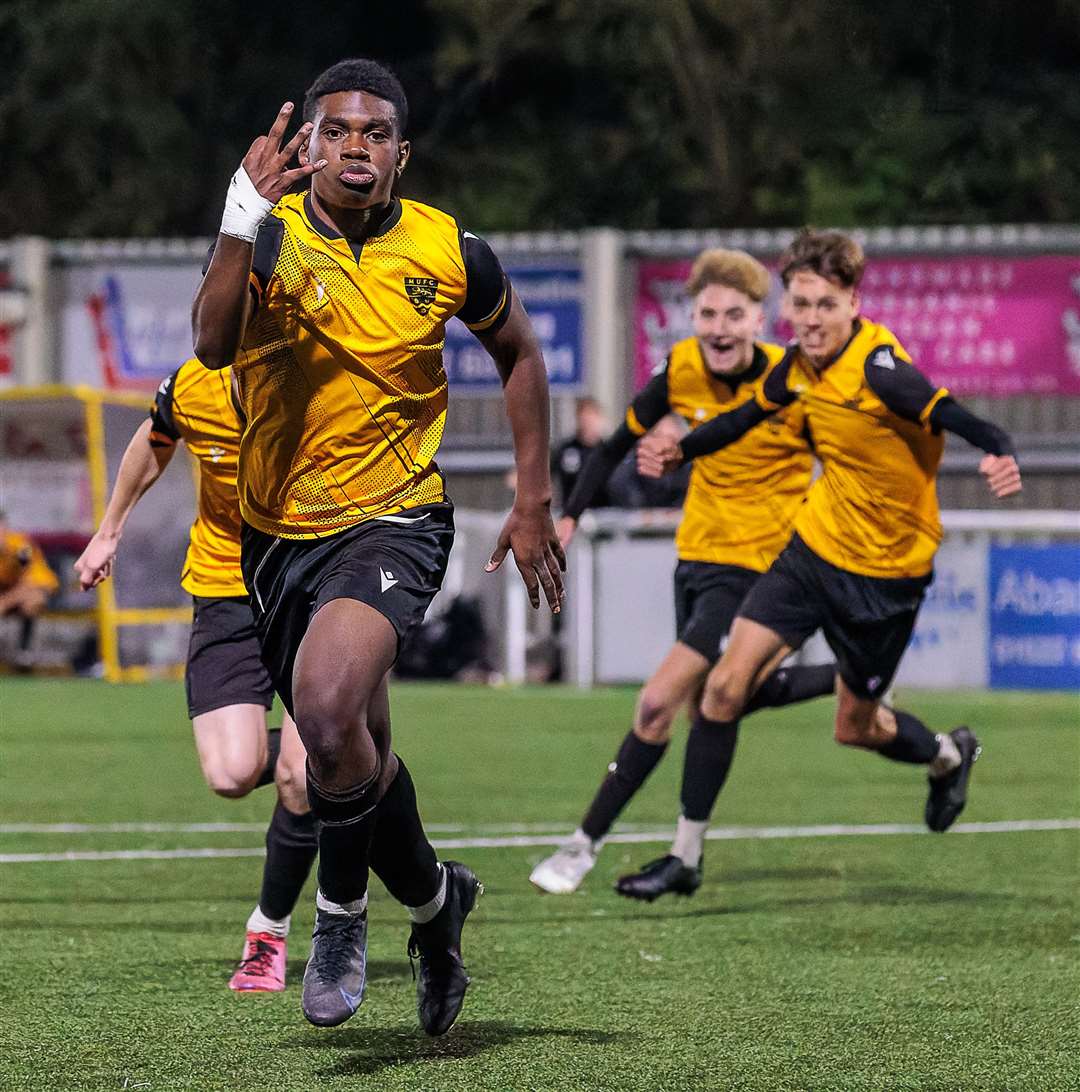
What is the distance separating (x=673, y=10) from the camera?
29.1 m

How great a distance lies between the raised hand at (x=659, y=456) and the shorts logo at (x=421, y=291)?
9.04ft

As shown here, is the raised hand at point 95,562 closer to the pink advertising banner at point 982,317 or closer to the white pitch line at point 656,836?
the white pitch line at point 656,836

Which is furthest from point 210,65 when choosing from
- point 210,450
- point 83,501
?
point 210,450

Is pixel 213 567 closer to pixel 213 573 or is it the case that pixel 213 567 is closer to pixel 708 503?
pixel 213 573

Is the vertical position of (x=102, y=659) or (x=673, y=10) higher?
(x=673, y=10)

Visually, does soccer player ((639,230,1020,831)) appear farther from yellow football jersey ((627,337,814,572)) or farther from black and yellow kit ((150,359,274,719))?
black and yellow kit ((150,359,274,719))

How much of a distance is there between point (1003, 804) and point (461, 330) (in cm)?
1193

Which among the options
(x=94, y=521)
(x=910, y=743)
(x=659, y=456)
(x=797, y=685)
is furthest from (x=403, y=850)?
(x=94, y=521)

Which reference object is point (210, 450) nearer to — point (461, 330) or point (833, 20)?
point (461, 330)

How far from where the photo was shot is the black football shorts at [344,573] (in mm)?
5105

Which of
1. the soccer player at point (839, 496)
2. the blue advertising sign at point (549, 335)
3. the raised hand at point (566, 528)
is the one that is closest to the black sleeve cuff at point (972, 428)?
the soccer player at point (839, 496)

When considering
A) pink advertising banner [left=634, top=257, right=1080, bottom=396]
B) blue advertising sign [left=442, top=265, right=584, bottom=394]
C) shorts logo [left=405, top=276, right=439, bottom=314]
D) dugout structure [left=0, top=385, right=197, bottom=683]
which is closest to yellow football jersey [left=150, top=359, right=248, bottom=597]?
shorts logo [left=405, top=276, right=439, bottom=314]

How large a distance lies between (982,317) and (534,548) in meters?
16.5

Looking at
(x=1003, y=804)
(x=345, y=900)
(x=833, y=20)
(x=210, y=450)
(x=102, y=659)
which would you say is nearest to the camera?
(x=345, y=900)
